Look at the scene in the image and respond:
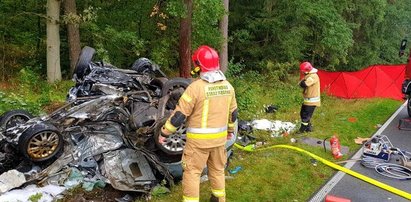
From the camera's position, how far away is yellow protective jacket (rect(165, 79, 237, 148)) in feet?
14.0

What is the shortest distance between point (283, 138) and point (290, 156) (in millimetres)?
1197

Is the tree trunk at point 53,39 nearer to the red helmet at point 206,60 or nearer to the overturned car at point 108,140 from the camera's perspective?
the overturned car at point 108,140

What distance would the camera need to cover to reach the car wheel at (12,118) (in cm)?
652

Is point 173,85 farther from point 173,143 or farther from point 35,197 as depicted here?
point 35,197

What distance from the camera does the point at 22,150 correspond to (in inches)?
209

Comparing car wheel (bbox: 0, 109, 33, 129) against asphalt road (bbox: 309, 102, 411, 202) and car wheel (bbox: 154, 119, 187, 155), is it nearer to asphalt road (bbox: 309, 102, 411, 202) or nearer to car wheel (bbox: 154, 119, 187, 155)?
car wheel (bbox: 154, 119, 187, 155)

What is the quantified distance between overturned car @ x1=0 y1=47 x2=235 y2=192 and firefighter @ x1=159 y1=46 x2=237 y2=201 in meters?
1.10

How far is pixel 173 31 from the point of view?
1557 cm

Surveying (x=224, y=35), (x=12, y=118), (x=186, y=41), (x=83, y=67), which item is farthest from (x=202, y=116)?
(x=224, y=35)

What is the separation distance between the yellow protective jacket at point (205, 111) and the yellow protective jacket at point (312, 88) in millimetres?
3995

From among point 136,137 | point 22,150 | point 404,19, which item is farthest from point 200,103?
point 404,19

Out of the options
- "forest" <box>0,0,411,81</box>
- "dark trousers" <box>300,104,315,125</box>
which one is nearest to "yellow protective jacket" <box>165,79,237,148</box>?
"dark trousers" <box>300,104,315,125</box>

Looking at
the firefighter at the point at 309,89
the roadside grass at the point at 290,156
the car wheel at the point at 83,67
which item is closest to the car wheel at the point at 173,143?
the roadside grass at the point at 290,156

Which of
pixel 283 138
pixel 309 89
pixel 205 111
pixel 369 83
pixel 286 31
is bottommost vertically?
pixel 369 83
